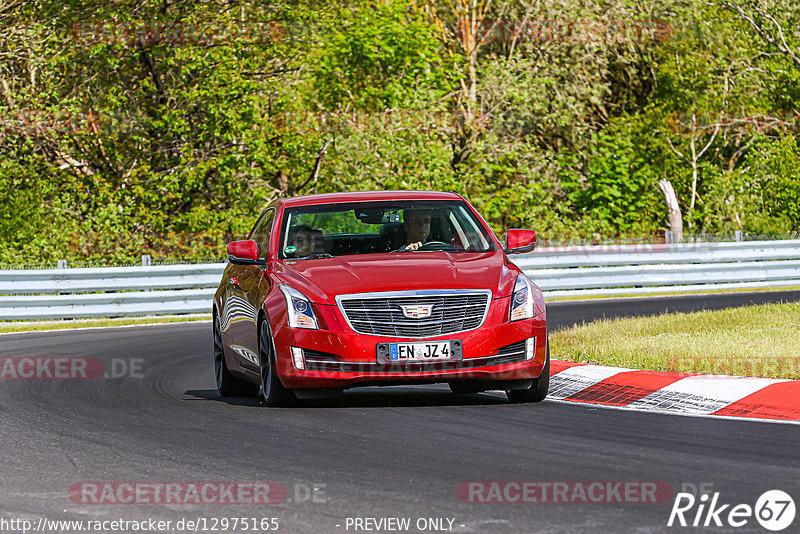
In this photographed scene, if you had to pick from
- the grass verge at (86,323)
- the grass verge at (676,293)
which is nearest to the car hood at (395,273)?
the grass verge at (86,323)

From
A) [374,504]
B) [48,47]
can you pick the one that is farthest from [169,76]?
[374,504]

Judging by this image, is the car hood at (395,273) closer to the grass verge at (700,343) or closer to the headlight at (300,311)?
the headlight at (300,311)

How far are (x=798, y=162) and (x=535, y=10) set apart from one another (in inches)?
319

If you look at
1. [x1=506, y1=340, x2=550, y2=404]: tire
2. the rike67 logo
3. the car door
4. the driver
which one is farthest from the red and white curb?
the rike67 logo

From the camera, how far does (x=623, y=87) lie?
4078cm

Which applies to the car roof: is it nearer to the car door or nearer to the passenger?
the car door

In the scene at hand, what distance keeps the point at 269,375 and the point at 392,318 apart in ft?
3.88

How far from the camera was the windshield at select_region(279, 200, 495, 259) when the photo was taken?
10789mm

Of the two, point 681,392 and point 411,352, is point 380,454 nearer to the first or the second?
point 411,352

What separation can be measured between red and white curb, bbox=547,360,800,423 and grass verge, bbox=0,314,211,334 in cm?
1333

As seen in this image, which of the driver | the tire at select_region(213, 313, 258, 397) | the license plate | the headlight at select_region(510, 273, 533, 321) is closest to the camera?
the license plate

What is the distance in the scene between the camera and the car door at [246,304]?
10555 millimetres

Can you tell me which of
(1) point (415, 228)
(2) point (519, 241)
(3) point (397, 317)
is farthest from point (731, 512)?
(1) point (415, 228)

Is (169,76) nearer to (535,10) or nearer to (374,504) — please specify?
(535,10)
